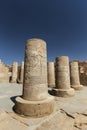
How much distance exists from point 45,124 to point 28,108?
92 cm

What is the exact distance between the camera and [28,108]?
429 cm

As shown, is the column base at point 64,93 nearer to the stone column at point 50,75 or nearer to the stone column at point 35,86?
the stone column at point 35,86

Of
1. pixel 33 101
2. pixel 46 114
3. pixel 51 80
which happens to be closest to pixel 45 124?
pixel 46 114

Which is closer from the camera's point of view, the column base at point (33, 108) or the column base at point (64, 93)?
the column base at point (33, 108)

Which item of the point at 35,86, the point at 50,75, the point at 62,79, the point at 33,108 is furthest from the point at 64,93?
the point at 50,75

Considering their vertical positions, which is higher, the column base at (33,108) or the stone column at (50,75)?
the stone column at (50,75)

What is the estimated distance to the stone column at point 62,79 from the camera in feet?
25.3

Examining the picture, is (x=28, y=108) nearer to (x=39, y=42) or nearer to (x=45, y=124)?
(x=45, y=124)

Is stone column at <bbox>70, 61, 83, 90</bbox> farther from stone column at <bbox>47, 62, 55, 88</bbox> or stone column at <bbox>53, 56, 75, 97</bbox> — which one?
stone column at <bbox>53, 56, 75, 97</bbox>

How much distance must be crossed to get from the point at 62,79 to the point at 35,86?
3774 mm

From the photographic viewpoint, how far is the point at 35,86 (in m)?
4.81

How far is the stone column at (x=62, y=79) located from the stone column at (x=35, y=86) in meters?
2.92

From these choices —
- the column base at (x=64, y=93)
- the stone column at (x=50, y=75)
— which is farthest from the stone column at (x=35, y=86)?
the stone column at (x=50, y=75)

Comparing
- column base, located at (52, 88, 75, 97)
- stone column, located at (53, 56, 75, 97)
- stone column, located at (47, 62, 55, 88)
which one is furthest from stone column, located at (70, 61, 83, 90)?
column base, located at (52, 88, 75, 97)
